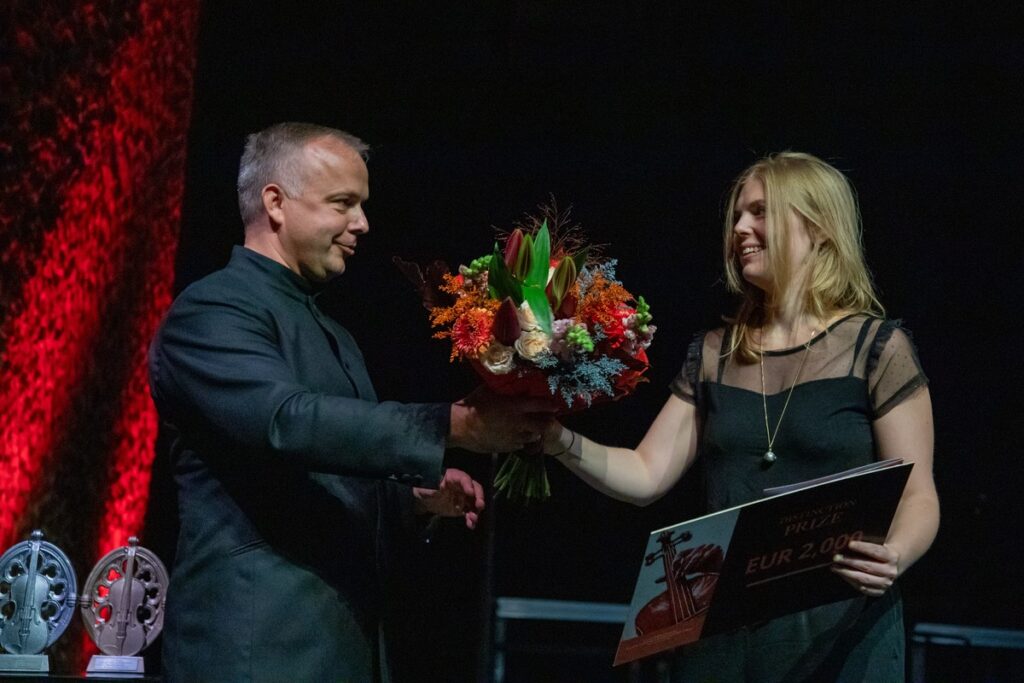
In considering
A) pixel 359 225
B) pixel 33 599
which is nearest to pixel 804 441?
pixel 359 225

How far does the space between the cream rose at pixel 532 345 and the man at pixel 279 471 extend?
108mm

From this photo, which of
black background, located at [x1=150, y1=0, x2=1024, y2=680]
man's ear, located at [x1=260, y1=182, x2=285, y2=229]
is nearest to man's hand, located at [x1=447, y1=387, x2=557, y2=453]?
man's ear, located at [x1=260, y1=182, x2=285, y2=229]

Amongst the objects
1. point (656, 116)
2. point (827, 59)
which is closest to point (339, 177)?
point (656, 116)

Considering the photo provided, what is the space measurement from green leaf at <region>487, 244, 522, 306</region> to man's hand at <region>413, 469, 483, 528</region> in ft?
1.53

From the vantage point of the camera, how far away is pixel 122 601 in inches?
100.0

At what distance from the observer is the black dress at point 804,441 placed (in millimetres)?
1928

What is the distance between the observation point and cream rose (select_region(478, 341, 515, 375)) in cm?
166

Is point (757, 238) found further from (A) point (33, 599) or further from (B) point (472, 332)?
(A) point (33, 599)

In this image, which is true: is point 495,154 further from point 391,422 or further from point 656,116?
point 391,422

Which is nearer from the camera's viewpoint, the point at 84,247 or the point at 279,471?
the point at 279,471

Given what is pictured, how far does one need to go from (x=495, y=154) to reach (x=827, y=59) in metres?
→ 1.18

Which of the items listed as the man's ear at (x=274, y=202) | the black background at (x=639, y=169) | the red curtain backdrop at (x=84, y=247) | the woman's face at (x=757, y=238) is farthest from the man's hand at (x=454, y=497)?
the black background at (x=639, y=169)

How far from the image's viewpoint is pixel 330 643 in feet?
5.98

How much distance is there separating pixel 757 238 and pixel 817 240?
115mm
